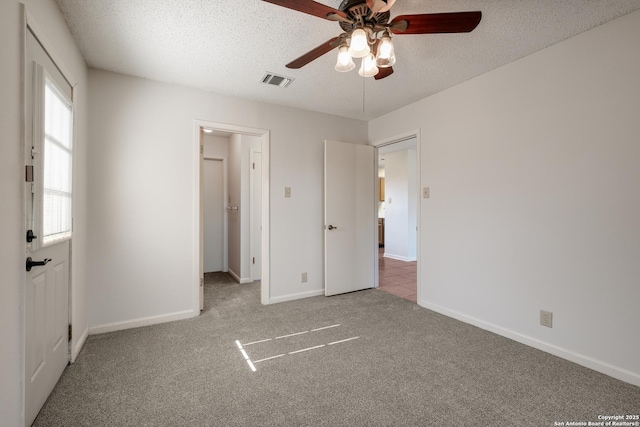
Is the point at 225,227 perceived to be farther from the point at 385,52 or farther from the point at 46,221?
the point at 385,52

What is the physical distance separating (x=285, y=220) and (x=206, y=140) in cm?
254

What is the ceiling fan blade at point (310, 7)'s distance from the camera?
1371mm

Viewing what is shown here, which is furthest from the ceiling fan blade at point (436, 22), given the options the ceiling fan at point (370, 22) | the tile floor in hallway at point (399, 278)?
the tile floor in hallway at point (399, 278)

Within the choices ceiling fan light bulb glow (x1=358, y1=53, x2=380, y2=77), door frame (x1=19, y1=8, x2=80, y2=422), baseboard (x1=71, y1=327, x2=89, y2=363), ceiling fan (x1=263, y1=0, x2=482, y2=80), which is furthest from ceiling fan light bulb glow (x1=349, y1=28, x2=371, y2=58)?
baseboard (x1=71, y1=327, x2=89, y2=363)

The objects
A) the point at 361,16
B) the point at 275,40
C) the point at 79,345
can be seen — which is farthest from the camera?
the point at 79,345

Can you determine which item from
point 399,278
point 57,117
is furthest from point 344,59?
point 399,278

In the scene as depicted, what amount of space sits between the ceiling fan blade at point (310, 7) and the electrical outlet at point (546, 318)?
2.60 meters

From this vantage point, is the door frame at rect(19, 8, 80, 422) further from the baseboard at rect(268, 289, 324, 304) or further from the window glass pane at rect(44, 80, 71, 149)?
the baseboard at rect(268, 289, 324, 304)

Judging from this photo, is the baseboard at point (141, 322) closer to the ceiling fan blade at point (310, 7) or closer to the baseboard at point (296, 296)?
the baseboard at point (296, 296)

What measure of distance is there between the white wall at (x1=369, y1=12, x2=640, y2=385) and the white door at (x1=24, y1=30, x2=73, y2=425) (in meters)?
3.25

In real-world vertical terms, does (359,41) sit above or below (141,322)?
above

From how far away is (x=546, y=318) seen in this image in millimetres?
2309

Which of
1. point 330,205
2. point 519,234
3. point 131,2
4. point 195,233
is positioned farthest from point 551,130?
point 195,233

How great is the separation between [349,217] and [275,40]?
7.55 feet
